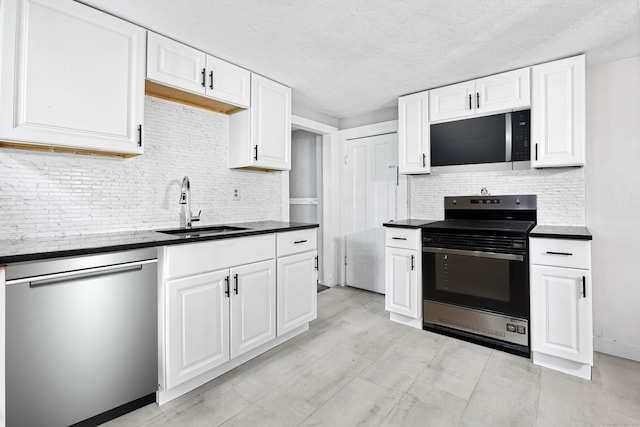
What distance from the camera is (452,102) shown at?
2.92 metres

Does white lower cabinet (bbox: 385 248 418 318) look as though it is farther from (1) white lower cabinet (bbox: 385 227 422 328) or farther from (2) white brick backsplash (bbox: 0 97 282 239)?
(2) white brick backsplash (bbox: 0 97 282 239)

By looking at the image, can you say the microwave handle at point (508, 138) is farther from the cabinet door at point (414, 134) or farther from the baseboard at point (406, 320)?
the baseboard at point (406, 320)

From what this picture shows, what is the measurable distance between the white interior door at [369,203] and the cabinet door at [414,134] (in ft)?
1.51

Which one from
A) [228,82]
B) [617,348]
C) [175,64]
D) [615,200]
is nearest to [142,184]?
[175,64]

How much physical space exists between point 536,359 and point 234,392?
85.8 inches

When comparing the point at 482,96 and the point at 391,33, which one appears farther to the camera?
the point at 482,96

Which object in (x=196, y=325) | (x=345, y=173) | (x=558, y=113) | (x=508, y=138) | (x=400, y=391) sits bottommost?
(x=400, y=391)

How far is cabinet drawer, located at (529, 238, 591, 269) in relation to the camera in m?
2.08

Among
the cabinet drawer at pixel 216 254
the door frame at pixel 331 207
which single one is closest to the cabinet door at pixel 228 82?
the cabinet drawer at pixel 216 254

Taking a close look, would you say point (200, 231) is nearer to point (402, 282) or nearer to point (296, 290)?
point (296, 290)

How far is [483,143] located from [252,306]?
2485 millimetres

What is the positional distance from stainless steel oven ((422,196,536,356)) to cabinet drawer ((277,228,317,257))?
105 cm

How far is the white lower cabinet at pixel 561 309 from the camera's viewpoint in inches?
81.1

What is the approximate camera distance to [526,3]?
5.77ft
